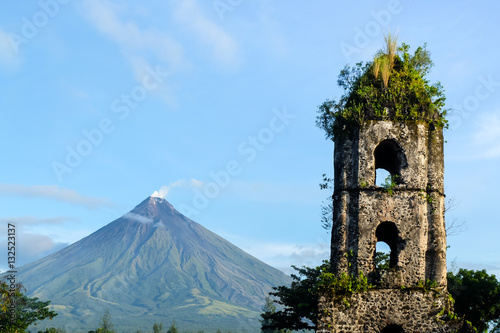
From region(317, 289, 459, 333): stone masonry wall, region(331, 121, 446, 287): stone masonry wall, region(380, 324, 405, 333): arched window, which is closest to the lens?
region(317, 289, 459, 333): stone masonry wall

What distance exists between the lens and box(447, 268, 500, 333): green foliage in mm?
26406

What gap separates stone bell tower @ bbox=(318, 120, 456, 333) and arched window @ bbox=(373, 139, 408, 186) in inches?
1.2

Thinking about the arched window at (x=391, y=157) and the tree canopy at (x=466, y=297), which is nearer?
the arched window at (x=391, y=157)

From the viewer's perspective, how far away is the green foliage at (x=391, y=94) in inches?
587

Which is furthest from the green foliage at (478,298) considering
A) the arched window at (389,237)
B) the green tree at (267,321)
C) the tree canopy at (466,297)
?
the arched window at (389,237)

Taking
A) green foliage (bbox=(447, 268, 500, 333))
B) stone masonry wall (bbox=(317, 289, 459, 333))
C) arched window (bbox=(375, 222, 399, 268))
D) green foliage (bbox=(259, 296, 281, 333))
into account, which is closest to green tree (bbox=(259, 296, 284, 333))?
green foliage (bbox=(259, 296, 281, 333))

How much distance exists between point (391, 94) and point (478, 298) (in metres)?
15.8

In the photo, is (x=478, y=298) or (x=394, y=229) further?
(x=478, y=298)

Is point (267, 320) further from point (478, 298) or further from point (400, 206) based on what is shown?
point (400, 206)

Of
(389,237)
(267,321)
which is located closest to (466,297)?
(389,237)

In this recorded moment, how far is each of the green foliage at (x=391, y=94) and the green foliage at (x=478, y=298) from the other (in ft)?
48.5

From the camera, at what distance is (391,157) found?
15797 millimetres

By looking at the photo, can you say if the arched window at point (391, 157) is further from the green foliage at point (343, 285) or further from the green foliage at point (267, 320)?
the green foliage at point (267, 320)

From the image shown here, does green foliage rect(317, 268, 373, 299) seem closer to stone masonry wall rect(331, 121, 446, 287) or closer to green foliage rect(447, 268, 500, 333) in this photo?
stone masonry wall rect(331, 121, 446, 287)
